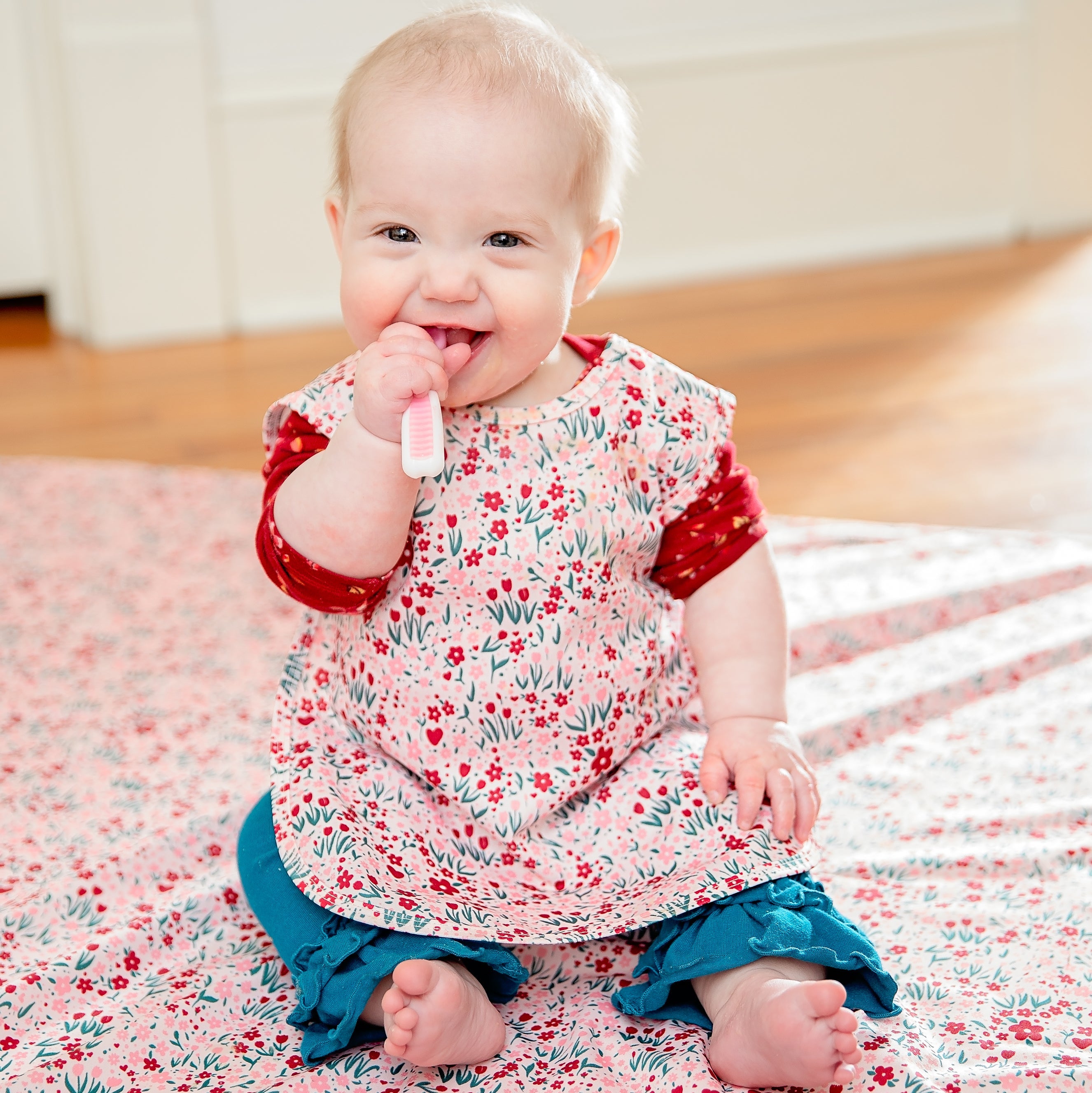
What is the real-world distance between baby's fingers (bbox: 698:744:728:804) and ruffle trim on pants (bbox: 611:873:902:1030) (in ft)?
0.21

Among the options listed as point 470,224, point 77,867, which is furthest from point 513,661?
point 77,867

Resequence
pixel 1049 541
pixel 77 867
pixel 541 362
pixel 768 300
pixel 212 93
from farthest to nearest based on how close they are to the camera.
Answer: pixel 768 300 < pixel 212 93 < pixel 1049 541 < pixel 77 867 < pixel 541 362

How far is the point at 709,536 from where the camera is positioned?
90 cm

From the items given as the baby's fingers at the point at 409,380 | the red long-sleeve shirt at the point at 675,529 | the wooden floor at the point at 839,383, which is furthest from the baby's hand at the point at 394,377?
the wooden floor at the point at 839,383

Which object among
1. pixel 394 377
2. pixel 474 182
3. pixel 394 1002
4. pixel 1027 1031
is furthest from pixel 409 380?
pixel 1027 1031

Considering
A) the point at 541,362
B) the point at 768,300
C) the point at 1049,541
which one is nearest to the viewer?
the point at 541,362

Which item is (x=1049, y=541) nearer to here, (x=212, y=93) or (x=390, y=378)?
(x=390, y=378)

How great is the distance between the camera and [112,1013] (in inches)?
32.5

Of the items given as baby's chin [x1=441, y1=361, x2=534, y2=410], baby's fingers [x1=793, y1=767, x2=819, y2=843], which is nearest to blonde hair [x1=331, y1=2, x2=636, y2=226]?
baby's chin [x1=441, y1=361, x2=534, y2=410]

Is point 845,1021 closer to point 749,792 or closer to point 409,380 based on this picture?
point 749,792

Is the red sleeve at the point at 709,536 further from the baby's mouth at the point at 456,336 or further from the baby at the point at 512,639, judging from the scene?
the baby's mouth at the point at 456,336

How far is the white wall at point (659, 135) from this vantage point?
2.54 m

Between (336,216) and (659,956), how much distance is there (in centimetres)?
48

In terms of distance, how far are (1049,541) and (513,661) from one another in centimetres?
84
